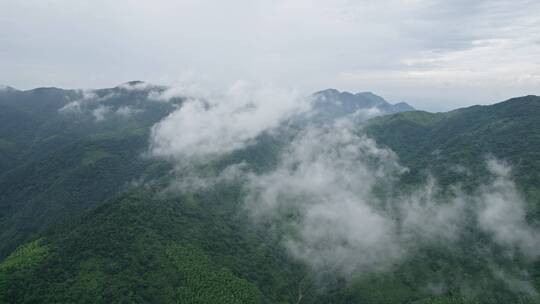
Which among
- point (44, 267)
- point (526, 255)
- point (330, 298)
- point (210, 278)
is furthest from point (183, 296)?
point (526, 255)

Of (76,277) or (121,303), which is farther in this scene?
(76,277)

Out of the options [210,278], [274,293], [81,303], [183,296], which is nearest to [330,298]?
[274,293]

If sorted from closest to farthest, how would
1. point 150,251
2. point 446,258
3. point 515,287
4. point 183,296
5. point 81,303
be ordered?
1. point 81,303
2. point 183,296
3. point 515,287
4. point 150,251
5. point 446,258

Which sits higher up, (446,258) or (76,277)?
(76,277)

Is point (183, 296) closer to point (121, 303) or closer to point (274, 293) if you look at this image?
point (121, 303)

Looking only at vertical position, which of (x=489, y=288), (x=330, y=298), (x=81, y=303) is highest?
(x=81, y=303)

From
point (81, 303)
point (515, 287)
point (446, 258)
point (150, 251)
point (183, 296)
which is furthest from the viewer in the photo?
point (446, 258)

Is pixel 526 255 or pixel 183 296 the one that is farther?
pixel 526 255

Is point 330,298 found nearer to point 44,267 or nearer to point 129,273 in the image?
point 129,273

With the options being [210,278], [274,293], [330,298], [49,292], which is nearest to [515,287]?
[330,298]
